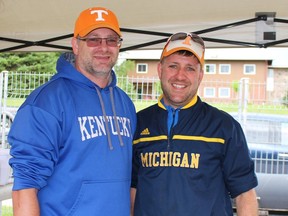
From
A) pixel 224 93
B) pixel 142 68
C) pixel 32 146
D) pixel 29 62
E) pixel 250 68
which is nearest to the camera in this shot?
pixel 32 146

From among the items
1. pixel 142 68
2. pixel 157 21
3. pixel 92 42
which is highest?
pixel 142 68

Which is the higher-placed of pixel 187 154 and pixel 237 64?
pixel 237 64

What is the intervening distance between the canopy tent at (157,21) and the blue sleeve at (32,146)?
1.83 metres

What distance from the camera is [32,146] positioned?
5.03ft

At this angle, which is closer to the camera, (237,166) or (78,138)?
(78,138)

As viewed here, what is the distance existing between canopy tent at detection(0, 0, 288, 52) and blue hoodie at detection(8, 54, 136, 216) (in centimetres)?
166

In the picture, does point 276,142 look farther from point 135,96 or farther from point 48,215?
point 48,215

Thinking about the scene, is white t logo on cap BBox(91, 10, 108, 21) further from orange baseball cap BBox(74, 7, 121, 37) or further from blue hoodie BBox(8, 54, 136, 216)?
blue hoodie BBox(8, 54, 136, 216)

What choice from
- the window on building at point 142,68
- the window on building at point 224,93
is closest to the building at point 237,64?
the window on building at point 142,68

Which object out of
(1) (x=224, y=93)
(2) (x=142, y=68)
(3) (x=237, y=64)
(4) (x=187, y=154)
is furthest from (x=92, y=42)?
(3) (x=237, y=64)

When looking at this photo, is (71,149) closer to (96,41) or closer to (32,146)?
(32,146)

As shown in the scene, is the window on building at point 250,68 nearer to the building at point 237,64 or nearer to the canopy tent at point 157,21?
the building at point 237,64

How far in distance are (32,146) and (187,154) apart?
0.62 meters

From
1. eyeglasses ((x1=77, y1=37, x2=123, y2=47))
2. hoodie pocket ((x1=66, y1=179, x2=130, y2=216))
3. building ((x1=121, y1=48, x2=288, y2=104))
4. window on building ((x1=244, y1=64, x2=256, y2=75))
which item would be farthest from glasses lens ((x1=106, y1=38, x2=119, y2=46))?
window on building ((x1=244, y1=64, x2=256, y2=75))
